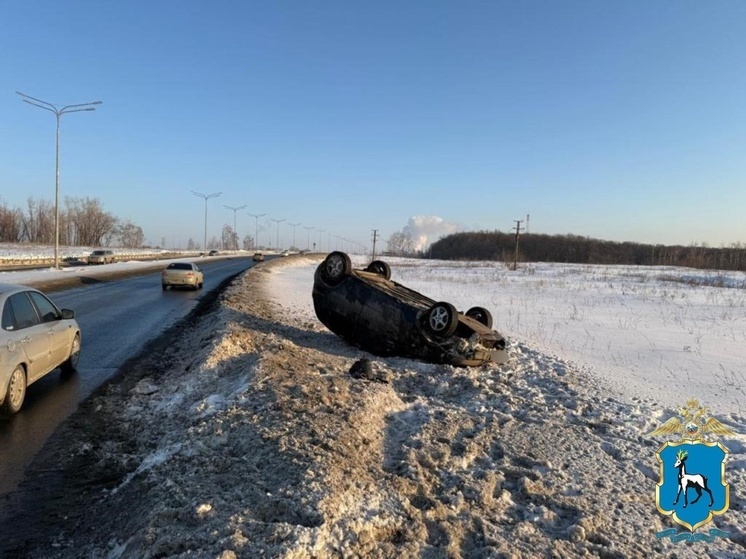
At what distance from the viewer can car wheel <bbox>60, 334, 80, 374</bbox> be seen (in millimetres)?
8039

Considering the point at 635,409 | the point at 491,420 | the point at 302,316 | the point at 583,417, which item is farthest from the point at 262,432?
the point at 302,316

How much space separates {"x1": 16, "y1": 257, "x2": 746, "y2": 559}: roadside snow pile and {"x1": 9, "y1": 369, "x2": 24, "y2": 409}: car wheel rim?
32.8 inches

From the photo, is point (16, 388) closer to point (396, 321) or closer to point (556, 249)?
point (396, 321)

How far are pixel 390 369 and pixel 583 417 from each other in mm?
3079

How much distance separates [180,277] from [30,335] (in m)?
18.5

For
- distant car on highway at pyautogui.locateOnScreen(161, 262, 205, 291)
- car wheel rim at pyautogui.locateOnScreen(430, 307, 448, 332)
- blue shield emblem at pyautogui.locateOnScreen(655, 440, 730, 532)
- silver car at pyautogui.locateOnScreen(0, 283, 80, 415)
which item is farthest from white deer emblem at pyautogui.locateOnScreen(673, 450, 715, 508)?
distant car on highway at pyautogui.locateOnScreen(161, 262, 205, 291)

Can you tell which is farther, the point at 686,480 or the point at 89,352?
the point at 89,352

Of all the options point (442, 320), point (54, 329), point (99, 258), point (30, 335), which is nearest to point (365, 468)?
point (442, 320)

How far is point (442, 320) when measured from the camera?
27.6 ft

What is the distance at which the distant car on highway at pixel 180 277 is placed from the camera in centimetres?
2406

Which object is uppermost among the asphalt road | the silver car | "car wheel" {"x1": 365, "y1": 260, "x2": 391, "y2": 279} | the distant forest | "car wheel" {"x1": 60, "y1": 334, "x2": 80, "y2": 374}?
the distant forest

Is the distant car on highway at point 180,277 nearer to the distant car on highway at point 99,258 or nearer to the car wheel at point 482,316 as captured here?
the car wheel at point 482,316

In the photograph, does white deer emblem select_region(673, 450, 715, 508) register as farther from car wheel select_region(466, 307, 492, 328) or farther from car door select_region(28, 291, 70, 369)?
car door select_region(28, 291, 70, 369)

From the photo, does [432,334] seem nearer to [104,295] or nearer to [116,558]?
[116,558]
